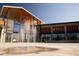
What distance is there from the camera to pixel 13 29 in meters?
4.88

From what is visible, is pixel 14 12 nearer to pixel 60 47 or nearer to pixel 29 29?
pixel 29 29

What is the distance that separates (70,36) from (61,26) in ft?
1.10

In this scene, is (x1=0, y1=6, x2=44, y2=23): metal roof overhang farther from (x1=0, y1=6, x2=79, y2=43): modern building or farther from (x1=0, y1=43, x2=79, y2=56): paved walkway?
(x1=0, y1=43, x2=79, y2=56): paved walkway

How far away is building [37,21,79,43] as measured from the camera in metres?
4.89

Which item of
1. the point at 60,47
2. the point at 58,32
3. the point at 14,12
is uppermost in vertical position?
the point at 14,12

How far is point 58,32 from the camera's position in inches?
193

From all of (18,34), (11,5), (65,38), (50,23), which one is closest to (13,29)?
(18,34)

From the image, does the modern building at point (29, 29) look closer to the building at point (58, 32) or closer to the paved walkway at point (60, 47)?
the building at point (58, 32)

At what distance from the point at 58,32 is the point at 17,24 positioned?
3.39 feet

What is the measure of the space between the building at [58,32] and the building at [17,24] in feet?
0.55

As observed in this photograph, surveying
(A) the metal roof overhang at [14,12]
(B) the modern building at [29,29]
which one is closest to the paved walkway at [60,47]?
(B) the modern building at [29,29]

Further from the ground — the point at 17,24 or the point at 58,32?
the point at 17,24

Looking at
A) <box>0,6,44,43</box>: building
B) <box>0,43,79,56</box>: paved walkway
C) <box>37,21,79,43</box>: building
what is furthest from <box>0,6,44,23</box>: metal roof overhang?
<box>0,43,79,56</box>: paved walkway

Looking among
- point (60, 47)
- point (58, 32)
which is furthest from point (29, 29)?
point (60, 47)
